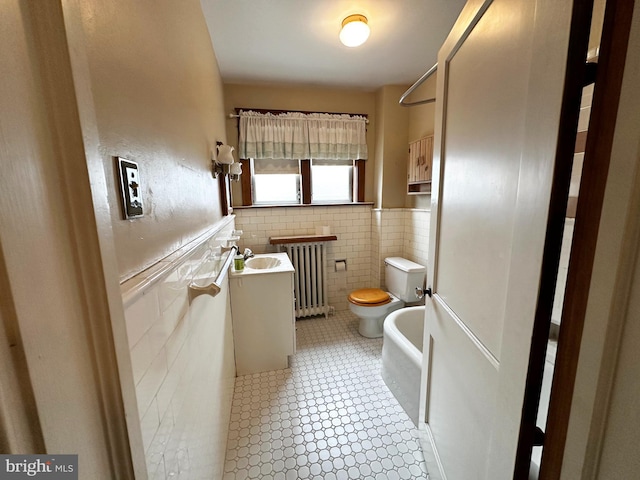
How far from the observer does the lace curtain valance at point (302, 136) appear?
2.44 meters

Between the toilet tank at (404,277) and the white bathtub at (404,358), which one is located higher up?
the toilet tank at (404,277)

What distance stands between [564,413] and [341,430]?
128 centimetres

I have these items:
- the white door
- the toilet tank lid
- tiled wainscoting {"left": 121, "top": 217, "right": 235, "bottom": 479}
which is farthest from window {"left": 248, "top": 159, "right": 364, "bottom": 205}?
the white door

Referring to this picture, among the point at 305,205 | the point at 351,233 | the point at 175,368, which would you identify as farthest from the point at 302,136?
the point at 175,368

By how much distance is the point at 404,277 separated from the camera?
2385 mm

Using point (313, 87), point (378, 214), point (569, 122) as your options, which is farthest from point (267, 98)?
point (569, 122)

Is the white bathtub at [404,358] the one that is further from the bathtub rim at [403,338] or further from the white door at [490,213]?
the white door at [490,213]

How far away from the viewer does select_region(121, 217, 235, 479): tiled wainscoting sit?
1.69 feet

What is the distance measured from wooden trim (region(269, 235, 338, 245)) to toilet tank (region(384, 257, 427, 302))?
66 centimetres

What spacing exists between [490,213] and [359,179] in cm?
220

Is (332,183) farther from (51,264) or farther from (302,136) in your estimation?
(51,264)

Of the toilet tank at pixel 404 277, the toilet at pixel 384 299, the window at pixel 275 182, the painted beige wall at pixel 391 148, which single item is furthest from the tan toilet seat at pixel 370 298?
the window at pixel 275 182

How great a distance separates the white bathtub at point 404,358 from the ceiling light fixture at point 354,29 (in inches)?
76.4

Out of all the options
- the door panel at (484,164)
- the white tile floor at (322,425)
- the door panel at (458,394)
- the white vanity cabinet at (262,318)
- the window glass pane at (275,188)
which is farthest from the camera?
the window glass pane at (275,188)
